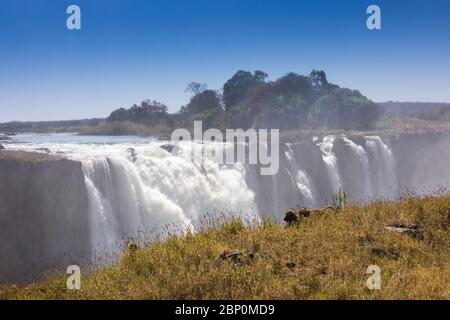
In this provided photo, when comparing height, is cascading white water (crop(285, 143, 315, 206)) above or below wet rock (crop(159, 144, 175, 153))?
below

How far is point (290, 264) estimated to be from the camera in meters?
6.44

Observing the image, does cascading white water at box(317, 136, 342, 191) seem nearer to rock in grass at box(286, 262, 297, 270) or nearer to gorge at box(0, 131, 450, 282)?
gorge at box(0, 131, 450, 282)

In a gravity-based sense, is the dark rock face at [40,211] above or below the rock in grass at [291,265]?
below

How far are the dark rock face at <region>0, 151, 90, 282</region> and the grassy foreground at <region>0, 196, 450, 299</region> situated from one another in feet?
43.8

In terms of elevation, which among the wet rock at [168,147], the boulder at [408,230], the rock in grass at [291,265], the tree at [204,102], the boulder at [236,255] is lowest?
the rock in grass at [291,265]

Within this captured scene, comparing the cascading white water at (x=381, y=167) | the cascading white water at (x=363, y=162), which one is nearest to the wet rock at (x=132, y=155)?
the cascading white water at (x=363, y=162)

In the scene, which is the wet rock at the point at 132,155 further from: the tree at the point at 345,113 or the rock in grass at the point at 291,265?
the tree at the point at 345,113

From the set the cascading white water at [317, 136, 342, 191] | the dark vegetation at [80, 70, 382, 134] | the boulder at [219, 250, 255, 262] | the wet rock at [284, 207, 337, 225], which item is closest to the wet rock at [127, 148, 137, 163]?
the wet rock at [284, 207, 337, 225]

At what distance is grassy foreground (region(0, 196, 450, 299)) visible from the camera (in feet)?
18.1

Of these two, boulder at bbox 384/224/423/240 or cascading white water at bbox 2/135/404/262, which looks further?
cascading white water at bbox 2/135/404/262

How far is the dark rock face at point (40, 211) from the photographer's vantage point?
65.8 ft

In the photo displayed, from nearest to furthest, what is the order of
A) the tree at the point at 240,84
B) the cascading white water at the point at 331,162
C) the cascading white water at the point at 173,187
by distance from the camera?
the cascading white water at the point at 173,187, the cascading white water at the point at 331,162, the tree at the point at 240,84

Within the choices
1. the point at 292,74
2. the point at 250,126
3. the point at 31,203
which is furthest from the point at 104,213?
the point at 292,74

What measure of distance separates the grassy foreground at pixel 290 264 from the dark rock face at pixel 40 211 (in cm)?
1334
